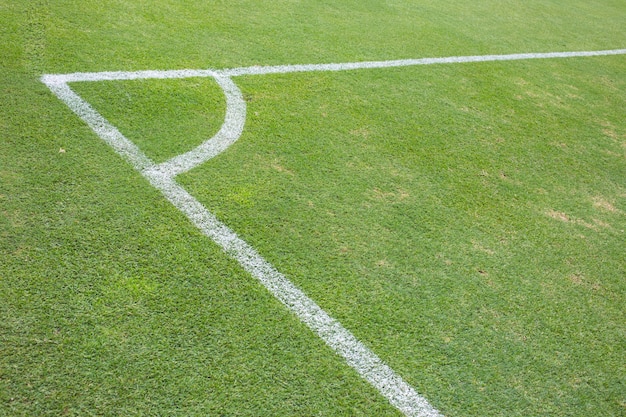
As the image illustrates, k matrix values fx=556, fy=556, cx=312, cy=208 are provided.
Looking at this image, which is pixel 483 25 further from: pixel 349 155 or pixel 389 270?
pixel 389 270

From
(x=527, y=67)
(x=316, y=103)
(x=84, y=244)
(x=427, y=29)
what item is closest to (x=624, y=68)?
(x=527, y=67)

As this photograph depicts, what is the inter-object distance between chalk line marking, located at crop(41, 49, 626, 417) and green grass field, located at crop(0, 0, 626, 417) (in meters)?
0.06

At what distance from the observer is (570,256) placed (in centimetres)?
380

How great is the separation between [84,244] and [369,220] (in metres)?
1.75

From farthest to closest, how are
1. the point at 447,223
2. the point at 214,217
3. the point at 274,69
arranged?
1. the point at 274,69
2. the point at 447,223
3. the point at 214,217

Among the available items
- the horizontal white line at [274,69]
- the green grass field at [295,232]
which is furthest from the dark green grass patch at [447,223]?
the horizontal white line at [274,69]

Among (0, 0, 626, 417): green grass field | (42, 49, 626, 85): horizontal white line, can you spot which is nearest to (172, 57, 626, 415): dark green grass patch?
(0, 0, 626, 417): green grass field

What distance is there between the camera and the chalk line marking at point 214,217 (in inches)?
109

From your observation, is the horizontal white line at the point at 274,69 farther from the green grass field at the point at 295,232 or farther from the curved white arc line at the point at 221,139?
the curved white arc line at the point at 221,139

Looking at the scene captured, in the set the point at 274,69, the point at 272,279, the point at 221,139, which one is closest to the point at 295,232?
the point at 272,279

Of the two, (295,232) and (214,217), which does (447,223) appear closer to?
(295,232)

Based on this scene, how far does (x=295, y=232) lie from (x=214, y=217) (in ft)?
1.67

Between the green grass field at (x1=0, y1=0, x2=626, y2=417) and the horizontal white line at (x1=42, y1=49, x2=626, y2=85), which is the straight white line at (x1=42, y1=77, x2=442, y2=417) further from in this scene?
the horizontal white line at (x1=42, y1=49, x2=626, y2=85)

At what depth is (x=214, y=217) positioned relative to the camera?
11.3ft
